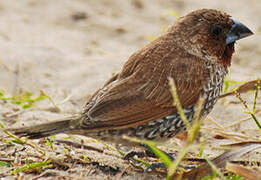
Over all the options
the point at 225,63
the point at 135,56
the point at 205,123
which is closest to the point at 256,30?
the point at 205,123

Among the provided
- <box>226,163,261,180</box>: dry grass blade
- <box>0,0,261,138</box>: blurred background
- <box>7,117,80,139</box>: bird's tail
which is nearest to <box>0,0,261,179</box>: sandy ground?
<box>0,0,261,138</box>: blurred background

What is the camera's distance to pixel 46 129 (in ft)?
11.2

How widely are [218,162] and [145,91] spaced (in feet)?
2.53

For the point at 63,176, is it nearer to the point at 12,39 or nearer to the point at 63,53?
the point at 63,53

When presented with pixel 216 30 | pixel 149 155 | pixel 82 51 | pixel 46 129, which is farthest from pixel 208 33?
pixel 82 51

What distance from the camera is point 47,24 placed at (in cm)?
765

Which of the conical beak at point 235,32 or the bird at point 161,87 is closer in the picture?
the bird at point 161,87

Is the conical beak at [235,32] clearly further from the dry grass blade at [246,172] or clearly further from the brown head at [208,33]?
the dry grass blade at [246,172]

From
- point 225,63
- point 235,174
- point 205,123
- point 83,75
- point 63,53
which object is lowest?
point 235,174

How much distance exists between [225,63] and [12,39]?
12.6 ft

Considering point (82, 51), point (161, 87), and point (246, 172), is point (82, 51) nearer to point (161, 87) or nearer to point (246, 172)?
point (161, 87)

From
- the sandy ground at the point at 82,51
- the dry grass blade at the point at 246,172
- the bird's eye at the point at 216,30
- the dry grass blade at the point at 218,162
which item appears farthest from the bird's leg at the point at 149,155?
the bird's eye at the point at 216,30

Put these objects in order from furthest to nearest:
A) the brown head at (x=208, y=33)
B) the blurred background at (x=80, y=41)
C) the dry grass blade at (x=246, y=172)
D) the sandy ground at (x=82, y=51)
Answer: the blurred background at (x=80, y=41), the sandy ground at (x=82, y=51), the brown head at (x=208, y=33), the dry grass blade at (x=246, y=172)

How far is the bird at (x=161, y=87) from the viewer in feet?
11.2
